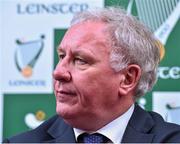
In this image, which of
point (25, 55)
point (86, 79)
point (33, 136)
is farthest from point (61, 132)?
point (25, 55)

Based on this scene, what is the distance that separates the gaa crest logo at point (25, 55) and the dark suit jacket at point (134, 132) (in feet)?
2.32

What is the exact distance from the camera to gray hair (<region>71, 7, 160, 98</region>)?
1769 mm

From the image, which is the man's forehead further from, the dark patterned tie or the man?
the dark patterned tie

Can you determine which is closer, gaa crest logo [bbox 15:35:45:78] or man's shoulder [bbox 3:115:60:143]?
man's shoulder [bbox 3:115:60:143]

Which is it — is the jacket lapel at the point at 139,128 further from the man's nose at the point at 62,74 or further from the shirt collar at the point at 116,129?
the man's nose at the point at 62,74

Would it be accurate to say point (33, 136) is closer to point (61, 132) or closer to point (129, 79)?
point (61, 132)

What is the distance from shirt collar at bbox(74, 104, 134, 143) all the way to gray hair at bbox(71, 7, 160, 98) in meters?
0.10

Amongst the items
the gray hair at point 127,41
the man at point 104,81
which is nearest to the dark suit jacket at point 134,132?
the man at point 104,81

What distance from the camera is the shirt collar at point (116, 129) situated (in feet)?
5.88

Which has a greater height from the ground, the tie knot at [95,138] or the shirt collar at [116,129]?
the shirt collar at [116,129]

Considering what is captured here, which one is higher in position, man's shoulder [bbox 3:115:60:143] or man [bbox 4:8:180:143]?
man [bbox 4:8:180:143]

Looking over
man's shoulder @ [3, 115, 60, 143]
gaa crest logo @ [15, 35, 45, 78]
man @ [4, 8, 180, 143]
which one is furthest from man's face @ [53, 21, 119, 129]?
gaa crest logo @ [15, 35, 45, 78]

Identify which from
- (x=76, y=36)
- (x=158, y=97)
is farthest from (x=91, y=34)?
(x=158, y=97)

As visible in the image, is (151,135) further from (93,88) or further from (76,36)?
(76,36)
